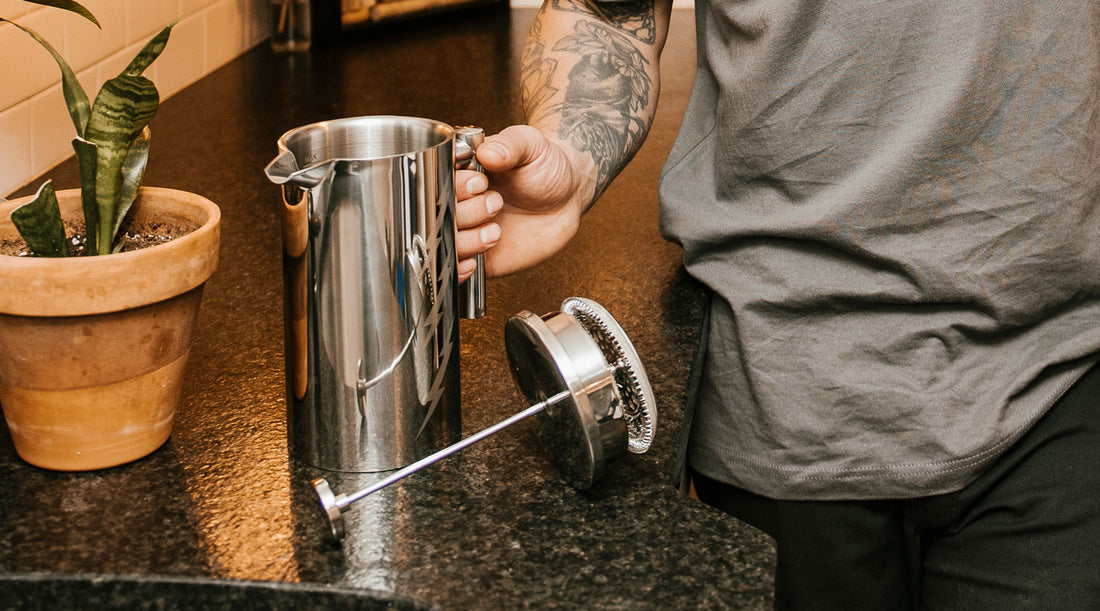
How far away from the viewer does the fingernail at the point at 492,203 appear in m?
0.74

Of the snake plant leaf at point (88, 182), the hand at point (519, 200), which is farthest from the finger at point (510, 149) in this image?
the snake plant leaf at point (88, 182)

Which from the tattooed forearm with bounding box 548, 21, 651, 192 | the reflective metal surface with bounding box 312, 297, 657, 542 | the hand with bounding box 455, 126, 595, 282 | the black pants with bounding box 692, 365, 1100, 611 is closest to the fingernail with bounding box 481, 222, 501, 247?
the hand with bounding box 455, 126, 595, 282

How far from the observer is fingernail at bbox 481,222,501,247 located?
0.74 m

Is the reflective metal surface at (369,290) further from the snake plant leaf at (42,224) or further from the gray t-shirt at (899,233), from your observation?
the gray t-shirt at (899,233)

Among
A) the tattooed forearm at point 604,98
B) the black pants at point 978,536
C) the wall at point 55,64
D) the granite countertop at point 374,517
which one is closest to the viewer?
the granite countertop at point 374,517

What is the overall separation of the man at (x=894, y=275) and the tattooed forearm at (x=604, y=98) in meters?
0.03

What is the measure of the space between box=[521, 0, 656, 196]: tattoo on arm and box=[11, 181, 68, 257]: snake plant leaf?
47 centimetres

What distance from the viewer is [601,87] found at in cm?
99

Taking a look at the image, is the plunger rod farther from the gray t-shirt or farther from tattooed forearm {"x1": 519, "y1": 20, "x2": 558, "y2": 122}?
tattooed forearm {"x1": 519, "y1": 20, "x2": 558, "y2": 122}

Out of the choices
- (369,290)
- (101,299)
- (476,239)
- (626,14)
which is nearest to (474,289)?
(476,239)

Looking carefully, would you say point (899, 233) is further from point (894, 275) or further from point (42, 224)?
point (42, 224)

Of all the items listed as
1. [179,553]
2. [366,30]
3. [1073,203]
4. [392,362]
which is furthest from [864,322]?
[366,30]

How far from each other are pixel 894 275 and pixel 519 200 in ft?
1.01

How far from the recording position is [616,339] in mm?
608
